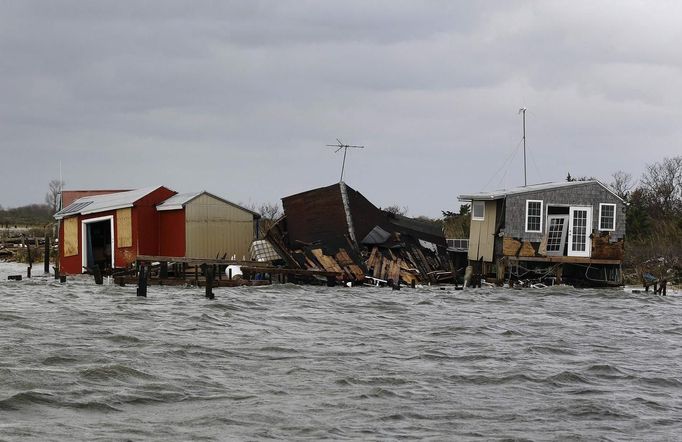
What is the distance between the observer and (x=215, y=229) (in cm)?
4066

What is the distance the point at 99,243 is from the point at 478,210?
17433 millimetres

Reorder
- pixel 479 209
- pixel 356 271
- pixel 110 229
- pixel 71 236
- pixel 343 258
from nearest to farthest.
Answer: pixel 356 271
pixel 343 258
pixel 479 209
pixel 110 229
pixel 71 236

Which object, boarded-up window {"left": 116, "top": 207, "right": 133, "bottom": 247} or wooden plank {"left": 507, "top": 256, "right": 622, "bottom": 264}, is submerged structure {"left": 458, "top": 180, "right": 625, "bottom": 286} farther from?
boarded-up window {"left": 116, "top": 207, "right": 133, "bottom": 247}

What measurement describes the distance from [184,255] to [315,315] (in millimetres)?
14952

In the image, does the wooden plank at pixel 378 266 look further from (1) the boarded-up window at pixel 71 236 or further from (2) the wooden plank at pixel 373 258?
(1) the boarded-up window at pixel 71 236

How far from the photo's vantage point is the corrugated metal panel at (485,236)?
4088cm

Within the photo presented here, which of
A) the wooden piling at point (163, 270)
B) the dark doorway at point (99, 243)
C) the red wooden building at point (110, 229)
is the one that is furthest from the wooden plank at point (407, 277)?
the dark doorway at point (99, 243)

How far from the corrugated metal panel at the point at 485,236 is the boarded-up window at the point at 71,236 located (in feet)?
58.4

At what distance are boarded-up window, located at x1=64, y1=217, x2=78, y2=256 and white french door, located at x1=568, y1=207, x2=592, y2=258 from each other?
71.5 feet

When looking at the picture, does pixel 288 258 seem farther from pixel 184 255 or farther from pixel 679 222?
pixel 679 222

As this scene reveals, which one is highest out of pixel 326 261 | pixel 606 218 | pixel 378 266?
pixel 606 218

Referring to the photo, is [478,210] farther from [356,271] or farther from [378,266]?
[356,271]

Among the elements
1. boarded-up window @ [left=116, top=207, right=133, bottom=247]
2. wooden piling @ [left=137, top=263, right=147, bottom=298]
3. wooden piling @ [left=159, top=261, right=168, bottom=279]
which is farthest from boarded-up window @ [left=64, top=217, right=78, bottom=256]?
wooden piling @ [left=137, top=263, right=147, bottom=298]

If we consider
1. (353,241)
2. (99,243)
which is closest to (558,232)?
(353,241)
